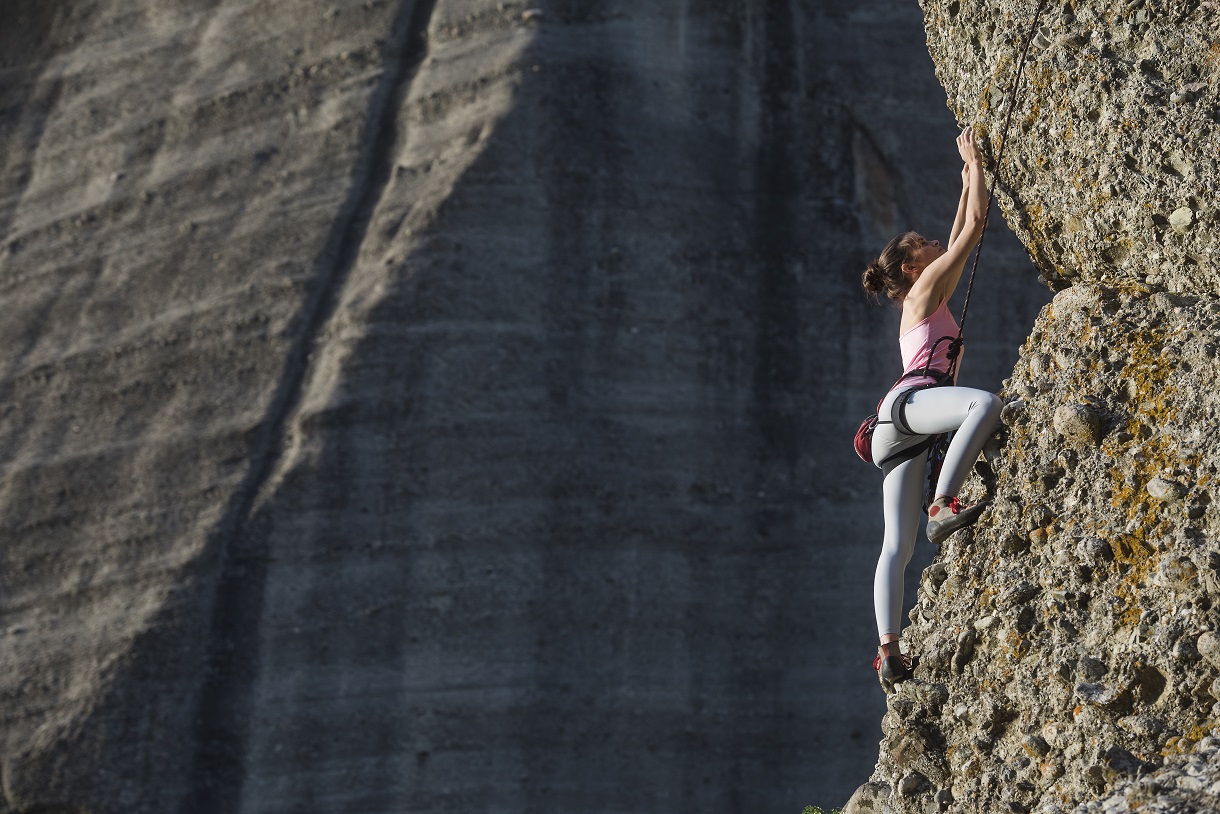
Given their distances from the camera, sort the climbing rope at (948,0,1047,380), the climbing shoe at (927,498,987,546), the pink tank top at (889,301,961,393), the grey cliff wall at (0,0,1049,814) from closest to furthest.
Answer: the climbing shoe at (927,498,987,546) < the climbing rope at (948,0,1047,380) < the pink tank top at (889,301,961,393) < the grey cliff wall at (0,0,1049,814)

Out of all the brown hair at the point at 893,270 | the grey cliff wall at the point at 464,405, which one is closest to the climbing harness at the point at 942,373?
the brown hair at the point at 893,270

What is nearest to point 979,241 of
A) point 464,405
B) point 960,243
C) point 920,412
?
point 960,243

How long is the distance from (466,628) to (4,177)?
22.8 ft

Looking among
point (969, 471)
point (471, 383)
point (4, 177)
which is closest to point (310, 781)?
point (471, 383)

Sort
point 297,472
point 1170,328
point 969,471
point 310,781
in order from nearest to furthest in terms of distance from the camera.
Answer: point 1170,328 → point 969,471 → point 310,781 → point 297,472

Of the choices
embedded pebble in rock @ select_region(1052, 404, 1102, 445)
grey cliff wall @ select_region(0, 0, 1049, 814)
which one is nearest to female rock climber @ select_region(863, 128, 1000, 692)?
embedded pebble in rock @ select_region(1052, 404, 1102, 445)

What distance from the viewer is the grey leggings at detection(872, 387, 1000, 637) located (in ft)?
12.1

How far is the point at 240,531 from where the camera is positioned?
12078mm

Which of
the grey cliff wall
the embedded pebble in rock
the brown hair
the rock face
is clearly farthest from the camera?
the grey cliff wall

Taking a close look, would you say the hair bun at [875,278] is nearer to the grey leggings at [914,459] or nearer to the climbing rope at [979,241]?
the climbing rope at [979,241]

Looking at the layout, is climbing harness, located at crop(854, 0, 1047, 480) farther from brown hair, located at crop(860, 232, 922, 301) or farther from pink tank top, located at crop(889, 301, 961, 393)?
brown hair, located at crop(860, 232, 922, 301)

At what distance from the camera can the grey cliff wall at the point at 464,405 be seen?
11664 mm

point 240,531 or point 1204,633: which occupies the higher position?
point 1204,633

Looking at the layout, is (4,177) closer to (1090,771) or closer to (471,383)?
(471,383)
